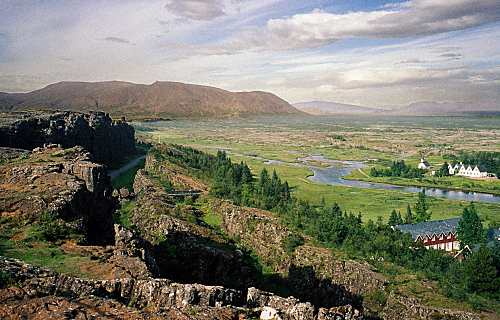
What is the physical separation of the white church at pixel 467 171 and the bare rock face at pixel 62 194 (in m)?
93.0

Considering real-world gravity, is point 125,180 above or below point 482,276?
above

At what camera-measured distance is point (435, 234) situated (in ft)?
148

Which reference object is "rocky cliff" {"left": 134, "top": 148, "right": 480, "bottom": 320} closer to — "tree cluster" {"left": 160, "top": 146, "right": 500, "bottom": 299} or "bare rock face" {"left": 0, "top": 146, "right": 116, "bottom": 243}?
"tree cluster" {"left": 160, "top": 146, "right": 500, "bottom": 299}

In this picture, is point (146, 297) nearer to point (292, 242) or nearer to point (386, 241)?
point (292, 242)

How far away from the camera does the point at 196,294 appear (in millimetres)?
12156

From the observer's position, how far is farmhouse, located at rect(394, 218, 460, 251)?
145 ft

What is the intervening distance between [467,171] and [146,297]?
103m

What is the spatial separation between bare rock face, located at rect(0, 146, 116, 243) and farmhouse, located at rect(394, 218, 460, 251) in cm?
3093

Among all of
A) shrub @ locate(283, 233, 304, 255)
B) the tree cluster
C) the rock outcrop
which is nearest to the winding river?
the tree cluster

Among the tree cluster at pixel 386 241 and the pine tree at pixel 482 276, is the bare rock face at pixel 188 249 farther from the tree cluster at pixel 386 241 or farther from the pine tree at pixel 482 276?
the pine tree at pixel 482 276

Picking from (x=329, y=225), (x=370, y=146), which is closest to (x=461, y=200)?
(x=329, y=225)

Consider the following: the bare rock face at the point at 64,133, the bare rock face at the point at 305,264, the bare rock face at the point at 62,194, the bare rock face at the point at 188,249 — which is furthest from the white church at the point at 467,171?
the bare rock face at the point at 62,194

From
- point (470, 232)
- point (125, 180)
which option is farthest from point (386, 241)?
point (125, 180)

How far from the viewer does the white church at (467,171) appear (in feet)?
328
